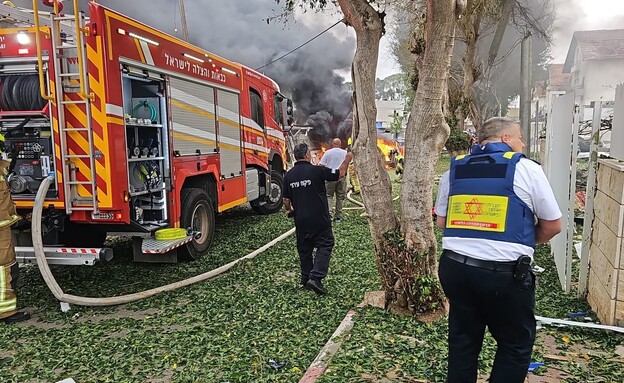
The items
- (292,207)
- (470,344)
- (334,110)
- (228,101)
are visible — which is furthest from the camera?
(334,110)

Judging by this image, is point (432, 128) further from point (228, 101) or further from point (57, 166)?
point (228, 101)

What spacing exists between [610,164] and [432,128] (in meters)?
1.65

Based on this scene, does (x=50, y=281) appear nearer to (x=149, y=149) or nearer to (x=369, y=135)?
(x=149, y=149)

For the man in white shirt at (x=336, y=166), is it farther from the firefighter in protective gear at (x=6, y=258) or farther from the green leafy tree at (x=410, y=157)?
the firefighter in protective gear at (x=6, y=258)

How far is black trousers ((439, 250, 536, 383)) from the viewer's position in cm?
252

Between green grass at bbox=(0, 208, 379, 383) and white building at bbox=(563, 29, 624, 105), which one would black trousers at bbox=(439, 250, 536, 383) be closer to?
green grass at bbox=(0, 208, 379, 383)

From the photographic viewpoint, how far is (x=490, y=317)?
264 centimetres

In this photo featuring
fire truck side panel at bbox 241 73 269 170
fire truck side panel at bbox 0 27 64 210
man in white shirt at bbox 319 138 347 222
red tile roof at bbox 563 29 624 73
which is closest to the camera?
fire truck side panel at bbox 0 27 64 210

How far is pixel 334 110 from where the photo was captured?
945 inches

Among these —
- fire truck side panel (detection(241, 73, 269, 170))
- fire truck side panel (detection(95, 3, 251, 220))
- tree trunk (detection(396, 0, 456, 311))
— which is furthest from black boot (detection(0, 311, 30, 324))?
fire truck side panel (detection(241, 73, 269, 170))

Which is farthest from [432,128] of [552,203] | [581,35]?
[581,35]

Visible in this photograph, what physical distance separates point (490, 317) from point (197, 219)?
206 inches

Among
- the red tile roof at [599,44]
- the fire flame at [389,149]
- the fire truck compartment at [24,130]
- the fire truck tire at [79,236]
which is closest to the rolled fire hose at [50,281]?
the fire truck compartment at [24,130]

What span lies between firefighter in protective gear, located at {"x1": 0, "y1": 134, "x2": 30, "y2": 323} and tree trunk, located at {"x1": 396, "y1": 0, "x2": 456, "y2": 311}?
3961 mm
